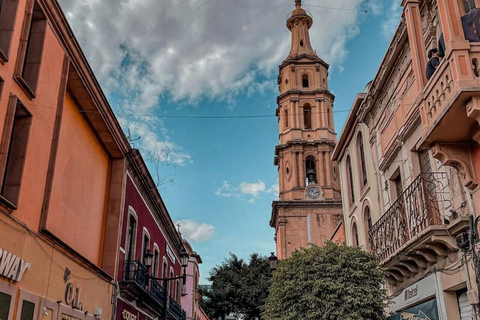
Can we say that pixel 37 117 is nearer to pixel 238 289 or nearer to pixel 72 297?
pixel 72 297

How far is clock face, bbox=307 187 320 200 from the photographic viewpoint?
38.6 metres

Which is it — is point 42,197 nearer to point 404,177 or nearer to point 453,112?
point 453,112

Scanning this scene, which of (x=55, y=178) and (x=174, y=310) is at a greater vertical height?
(x=55, y=178)

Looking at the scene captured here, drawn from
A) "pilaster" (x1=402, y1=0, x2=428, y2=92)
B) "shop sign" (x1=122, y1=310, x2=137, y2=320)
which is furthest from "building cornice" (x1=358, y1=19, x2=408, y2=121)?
"shop sign" (x1=122, y1=310, x2=137, y2=320)

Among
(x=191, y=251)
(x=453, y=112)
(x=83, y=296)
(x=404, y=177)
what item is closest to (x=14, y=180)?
(x=83, y=296)

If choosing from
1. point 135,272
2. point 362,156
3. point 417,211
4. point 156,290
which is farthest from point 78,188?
point 362,156

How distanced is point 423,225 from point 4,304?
26.7 ft

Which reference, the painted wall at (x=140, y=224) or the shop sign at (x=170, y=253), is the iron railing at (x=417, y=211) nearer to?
the painted wall at (x=140, y=224)

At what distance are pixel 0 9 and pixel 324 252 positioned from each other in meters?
8.89

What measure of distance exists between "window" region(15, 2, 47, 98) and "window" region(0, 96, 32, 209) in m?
0.45

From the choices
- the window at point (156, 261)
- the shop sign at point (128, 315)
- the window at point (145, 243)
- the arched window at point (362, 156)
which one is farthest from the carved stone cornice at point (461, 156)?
the window at point (156, 261)

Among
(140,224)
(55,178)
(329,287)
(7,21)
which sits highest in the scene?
(7,21)

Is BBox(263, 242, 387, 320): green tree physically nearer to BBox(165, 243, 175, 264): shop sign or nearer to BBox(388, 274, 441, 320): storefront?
BBox(388, 274, 441, 320): storefront

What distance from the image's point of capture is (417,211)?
10586 mm
